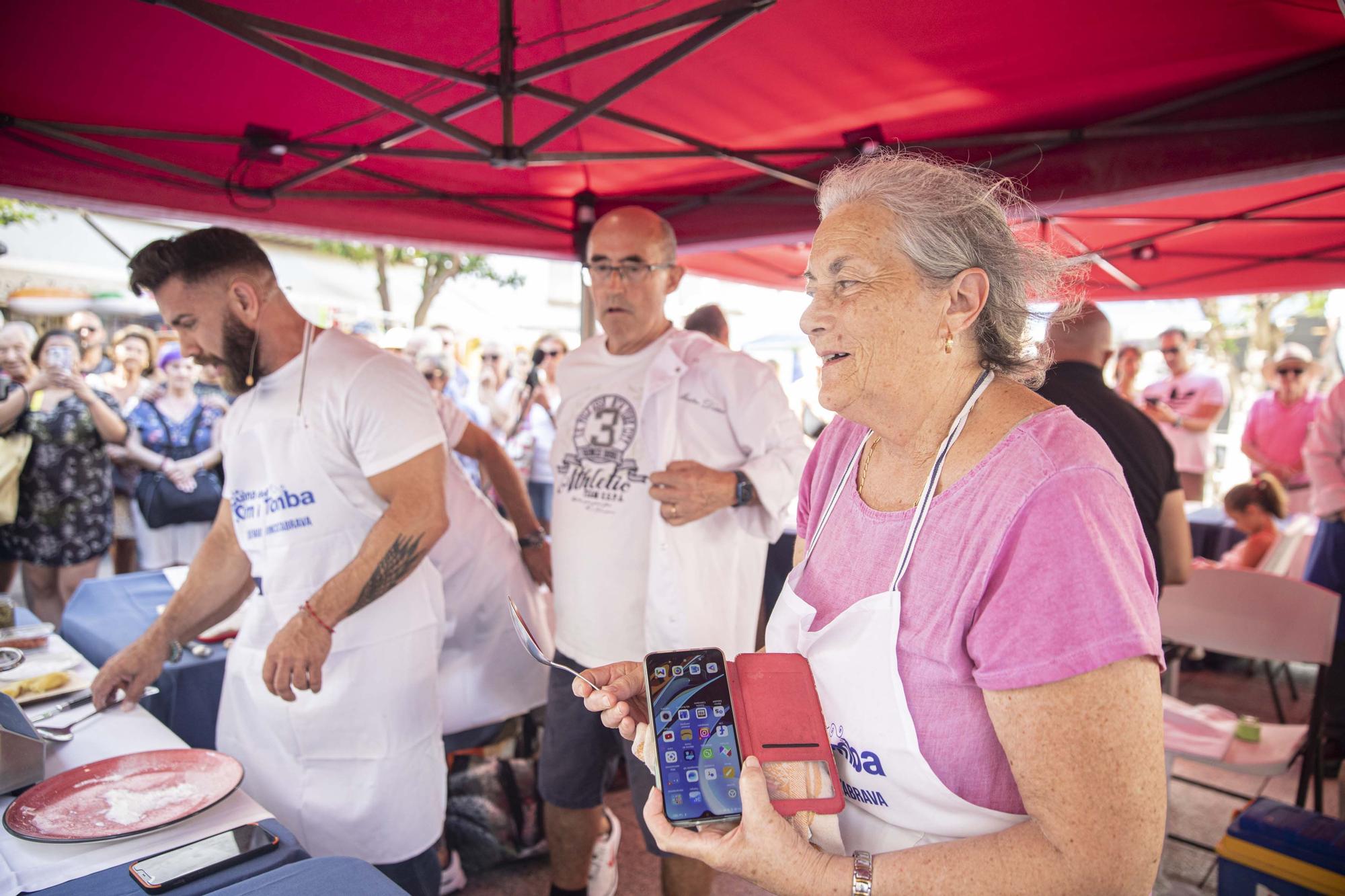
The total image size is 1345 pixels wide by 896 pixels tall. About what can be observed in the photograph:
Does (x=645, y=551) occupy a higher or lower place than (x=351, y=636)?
higher

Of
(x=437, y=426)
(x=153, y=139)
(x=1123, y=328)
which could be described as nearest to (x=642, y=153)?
(x=437, y=426)

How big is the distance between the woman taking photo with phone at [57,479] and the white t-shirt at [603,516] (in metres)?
3.62

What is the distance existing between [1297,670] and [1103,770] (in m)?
5.84

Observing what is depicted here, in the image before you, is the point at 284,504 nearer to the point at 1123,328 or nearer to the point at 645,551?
the point at 645,551

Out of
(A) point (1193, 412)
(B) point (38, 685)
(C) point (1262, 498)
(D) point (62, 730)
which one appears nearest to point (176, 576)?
(B) point (38, 685)

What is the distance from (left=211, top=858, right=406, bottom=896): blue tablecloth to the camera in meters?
1.19

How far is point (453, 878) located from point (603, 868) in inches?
20.4

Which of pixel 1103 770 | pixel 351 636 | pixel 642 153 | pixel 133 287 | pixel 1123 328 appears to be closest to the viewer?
pixel 1103 770

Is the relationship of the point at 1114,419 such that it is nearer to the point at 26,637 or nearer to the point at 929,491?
the point at 929,491

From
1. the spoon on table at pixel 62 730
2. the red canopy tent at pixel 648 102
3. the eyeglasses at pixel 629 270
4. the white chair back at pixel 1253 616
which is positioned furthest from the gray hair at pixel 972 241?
the white chair back at pixel 1253 616

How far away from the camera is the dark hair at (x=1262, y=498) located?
445cm

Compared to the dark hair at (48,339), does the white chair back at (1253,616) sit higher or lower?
lower

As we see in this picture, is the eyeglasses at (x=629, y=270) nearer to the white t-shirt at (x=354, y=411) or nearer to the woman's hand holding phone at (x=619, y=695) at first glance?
the white t-shirt at (x=354, y=411)

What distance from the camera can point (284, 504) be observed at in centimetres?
207
